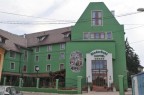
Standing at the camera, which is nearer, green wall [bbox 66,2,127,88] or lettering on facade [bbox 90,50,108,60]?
lettering on facade [bbox 90,50,108,60]

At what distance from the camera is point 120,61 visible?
4344 cm

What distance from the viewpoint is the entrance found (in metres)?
39.9

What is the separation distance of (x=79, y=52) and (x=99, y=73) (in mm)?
5200

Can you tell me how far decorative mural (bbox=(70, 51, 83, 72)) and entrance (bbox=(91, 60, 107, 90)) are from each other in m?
2.87

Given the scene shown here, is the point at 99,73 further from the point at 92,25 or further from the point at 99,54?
the point at 92,25

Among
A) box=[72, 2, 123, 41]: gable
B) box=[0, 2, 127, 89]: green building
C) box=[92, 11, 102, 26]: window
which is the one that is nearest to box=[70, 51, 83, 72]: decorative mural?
box=[0, 2, 127, 89]: green building

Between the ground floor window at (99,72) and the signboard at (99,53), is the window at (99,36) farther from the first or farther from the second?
the ground floor window at (99,72)

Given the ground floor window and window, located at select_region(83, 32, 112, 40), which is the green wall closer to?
window, located at select_region(83, 32, 112, 40)

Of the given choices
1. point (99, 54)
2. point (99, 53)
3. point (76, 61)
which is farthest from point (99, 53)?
point (76, 61)

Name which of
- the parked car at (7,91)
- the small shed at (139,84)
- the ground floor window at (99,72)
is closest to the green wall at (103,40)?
the ground floor window at (99,72)

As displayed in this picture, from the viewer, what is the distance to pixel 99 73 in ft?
133

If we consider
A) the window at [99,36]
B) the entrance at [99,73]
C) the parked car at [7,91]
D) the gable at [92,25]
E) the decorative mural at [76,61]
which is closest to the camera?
the parked car at [7,91]

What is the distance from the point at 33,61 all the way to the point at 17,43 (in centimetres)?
501

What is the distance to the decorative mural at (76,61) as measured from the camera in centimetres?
4319
